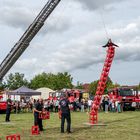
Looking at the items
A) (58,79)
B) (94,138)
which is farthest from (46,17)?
(58,79)

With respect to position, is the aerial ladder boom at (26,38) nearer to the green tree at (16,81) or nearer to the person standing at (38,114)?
the person standing at (38,114)

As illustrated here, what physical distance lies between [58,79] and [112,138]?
100925 mm

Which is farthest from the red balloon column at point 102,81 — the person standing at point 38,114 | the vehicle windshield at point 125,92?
the vehicle windshield at point 125,92

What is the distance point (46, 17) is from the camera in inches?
790

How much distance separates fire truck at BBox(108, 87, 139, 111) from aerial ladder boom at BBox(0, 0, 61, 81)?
22972mm

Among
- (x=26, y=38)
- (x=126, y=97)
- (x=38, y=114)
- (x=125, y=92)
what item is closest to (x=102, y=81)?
(x=38, y=114)

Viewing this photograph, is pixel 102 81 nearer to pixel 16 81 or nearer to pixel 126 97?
pixel 126 97

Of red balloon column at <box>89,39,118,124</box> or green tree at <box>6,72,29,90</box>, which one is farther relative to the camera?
green tree at <box>6,72,29,90</box>

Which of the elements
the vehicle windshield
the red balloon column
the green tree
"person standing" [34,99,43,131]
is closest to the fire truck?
the vehicle windshield

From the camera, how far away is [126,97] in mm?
42656

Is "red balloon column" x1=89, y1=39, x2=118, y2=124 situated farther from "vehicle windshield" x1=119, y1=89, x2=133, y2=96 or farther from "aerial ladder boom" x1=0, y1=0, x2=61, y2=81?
"vehicle windshield" x1=119, y1=89, x2=133, y2=96

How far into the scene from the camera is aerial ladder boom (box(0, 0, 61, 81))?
18.8m

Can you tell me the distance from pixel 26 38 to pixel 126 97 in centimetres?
2510

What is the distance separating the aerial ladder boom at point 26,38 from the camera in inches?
739
